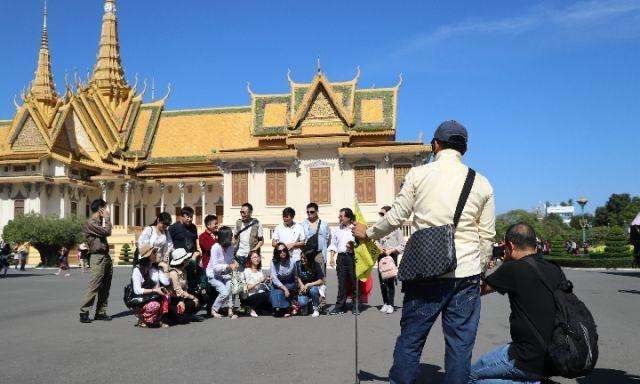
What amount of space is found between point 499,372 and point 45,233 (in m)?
33.8

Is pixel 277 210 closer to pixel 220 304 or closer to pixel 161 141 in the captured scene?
pixel 161 141

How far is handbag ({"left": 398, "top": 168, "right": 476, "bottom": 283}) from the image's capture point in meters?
3.60

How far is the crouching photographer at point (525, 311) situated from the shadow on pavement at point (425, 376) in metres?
1.14

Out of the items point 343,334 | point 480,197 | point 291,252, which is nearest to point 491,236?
point 480,197

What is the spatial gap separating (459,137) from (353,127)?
28.5 meters

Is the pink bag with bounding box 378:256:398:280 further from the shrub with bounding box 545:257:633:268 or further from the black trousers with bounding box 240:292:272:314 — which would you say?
the shrub with bounding box 545:257:633:268

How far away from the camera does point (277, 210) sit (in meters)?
31.3

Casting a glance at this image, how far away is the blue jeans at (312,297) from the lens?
9188 mm

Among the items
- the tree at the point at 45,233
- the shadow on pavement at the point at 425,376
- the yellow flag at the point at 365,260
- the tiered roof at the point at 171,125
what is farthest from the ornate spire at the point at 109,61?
the shadow on pavement at the point at 425,376

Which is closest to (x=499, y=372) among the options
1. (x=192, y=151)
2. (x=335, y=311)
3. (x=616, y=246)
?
(x=335, y=311)

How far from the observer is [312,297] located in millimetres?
9344

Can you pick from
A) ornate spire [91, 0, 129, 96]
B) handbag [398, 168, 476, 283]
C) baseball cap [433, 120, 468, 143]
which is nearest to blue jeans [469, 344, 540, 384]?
handbag [398, 168, 476, 283]

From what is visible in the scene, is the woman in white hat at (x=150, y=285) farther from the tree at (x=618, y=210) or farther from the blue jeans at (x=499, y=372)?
the tree at (x=618, y=210)

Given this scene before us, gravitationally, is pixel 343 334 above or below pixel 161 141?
below
